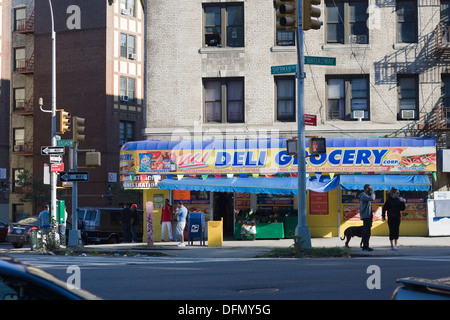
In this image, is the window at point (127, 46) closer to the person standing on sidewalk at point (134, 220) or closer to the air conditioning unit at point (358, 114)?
the person standing on sidewalk at point (134, 220)

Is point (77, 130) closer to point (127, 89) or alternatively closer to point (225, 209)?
point (225, 209)

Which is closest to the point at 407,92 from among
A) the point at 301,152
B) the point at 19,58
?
the point at 301,152

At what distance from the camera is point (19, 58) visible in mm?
55312

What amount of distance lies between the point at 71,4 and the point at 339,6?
2840 centimetres

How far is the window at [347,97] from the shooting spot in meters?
28.7

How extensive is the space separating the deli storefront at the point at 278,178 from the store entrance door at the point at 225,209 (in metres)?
0.05

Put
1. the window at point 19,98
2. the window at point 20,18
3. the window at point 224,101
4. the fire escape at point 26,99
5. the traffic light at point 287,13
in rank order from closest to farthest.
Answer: the traffic light at point 287,13, the window at point 224,101, the fire escape at point 26,99, the window at point 19,98, the window at point 20,18

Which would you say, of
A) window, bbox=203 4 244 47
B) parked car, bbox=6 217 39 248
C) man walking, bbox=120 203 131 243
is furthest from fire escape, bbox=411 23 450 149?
parked car, bbox=6 217 39 248

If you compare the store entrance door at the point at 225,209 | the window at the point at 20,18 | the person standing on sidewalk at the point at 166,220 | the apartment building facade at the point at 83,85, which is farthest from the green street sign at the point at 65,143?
the window at the point at 20,18

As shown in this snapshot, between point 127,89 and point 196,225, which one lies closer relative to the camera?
point 196,225

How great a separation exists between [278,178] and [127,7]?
97.8 feet

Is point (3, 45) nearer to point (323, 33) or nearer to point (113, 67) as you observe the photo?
point (113, 67)

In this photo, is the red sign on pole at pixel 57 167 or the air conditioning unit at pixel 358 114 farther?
the air conditioning unit at pixel 358 114

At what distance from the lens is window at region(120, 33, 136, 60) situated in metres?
51.4
